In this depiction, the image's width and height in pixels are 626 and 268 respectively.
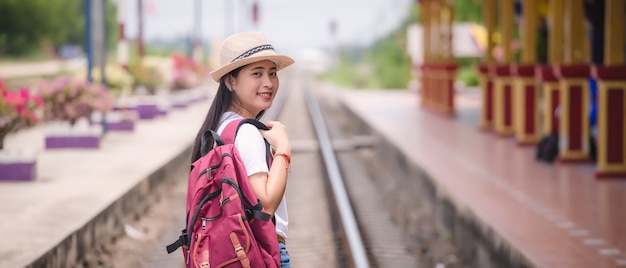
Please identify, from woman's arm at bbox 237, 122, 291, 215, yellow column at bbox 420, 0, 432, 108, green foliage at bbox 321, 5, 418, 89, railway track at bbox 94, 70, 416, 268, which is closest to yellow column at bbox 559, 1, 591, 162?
railway track at bbox 94, 70, 416, 268

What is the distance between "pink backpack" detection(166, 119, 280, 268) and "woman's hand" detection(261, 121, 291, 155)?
19cm

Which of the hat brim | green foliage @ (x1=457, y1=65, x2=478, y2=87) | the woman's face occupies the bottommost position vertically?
green foliage @ (x1=457, y1=65, x2=478, y2=87)

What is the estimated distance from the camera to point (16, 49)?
72500 mm

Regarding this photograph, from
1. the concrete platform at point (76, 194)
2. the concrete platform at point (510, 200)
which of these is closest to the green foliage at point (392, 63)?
the concrete platform at point (510, 200)

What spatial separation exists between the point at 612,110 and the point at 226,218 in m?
9.70

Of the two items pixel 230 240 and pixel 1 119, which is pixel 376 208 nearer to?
pixel 1 119

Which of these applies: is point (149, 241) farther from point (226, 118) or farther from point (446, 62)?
point (446, 62)

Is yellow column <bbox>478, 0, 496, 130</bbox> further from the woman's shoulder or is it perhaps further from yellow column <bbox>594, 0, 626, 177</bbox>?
the woman's shoulder

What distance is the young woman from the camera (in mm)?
3291

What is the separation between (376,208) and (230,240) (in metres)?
8.95

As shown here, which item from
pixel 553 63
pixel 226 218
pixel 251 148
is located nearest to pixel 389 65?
pixel 553 63

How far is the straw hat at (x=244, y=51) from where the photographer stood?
339 cm

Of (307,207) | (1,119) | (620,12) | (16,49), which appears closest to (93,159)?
(1,119)

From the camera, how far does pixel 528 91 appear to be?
16.8 meters
